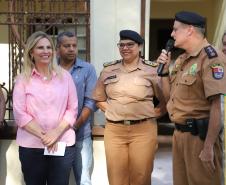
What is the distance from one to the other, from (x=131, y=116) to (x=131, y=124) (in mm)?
74

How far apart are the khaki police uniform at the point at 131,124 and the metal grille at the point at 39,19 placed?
114 centimetres

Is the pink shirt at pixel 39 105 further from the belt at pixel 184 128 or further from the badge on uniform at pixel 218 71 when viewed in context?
the badge on uniform at pixel 218 71

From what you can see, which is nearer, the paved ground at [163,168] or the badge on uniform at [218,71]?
the badge on uniform at [218,71]

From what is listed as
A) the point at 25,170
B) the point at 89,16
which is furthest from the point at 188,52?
the point at 89,16

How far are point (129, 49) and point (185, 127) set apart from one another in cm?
106

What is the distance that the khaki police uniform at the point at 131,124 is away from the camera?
4.23 meters

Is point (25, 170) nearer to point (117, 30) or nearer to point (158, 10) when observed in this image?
point (117, 30)

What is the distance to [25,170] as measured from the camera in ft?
13.1

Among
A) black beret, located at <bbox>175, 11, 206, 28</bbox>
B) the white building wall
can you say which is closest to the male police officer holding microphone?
black beret, located at <bbox>175, 11, 206, 28</bbox>

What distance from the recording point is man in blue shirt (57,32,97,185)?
4.50 meters

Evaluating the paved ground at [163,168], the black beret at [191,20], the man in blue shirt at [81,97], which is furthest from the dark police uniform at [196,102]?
the paved ground at [163,168]

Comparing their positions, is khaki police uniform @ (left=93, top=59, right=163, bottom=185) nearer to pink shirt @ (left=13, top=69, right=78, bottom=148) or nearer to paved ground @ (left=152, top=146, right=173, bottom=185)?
pink shirt @ (left=13, top=69, right=78, bottom=148)

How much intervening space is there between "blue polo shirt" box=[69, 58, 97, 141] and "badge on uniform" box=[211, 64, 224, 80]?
1.58 meters

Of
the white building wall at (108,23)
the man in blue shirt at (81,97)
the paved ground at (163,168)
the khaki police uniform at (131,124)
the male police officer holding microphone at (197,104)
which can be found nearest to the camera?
the male police officer holding microphone at (197,104)
